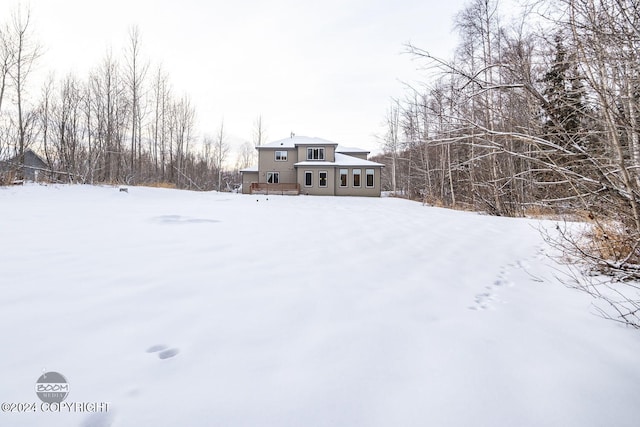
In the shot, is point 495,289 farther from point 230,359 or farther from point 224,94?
point 224,94

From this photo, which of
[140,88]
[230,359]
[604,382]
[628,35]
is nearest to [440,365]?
[604,382]

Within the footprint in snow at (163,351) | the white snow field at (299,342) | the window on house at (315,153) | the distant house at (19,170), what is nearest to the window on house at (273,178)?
the window on house at (315,153)

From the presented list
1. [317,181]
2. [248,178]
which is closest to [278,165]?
[248,178]

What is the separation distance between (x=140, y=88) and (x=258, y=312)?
839 inches

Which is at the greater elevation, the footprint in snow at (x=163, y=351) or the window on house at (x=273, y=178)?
the window on house at (x=273, y=178)

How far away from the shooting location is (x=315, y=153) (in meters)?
22.0

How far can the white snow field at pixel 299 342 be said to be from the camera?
897mm

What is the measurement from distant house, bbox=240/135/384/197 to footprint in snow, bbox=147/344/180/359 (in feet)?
63.6

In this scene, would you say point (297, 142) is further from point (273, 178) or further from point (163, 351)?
point (163, 351)

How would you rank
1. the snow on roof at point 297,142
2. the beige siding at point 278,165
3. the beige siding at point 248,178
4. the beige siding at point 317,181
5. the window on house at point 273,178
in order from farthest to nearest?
the beige siding at point 248,178
the window on house at point 273,178
the beige siding at point 278,165
the snow on roof at point 297,142
the beige siding at point 317,181

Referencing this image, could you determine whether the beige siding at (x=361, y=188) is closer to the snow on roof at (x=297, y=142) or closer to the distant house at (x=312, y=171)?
the distant house at (x=312, y=171)

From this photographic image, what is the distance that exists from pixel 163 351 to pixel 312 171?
20.5m

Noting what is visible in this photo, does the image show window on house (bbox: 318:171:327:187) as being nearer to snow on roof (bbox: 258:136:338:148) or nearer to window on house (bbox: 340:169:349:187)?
window on house (bbox: 340:169:349:187)

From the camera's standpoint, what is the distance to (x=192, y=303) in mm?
1624
